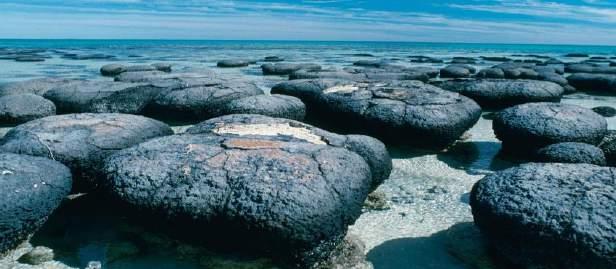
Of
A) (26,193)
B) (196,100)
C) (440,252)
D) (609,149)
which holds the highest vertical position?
(26,193)

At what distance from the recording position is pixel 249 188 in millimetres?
2432

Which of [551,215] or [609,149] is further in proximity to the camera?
[609,149]

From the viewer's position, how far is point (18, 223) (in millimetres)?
2537

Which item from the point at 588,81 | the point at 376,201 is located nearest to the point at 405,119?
the point at 376,201

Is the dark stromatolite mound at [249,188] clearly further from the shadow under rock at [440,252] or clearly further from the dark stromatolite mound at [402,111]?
the dark stromatolite mound at [402,111]

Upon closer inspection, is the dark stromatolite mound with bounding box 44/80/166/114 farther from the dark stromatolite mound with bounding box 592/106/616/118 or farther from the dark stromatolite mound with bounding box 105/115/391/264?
the dark stromatolite mound with bounding box 592/106/616/118

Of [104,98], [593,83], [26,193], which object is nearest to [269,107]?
[104,98]

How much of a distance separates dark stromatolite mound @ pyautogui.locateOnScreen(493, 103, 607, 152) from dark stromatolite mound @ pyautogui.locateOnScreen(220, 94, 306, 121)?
2.20m

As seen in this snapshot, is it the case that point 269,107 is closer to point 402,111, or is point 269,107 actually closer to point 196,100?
point 196,100

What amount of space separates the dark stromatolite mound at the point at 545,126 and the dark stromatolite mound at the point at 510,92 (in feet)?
8.02

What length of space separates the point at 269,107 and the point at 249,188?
9.54 feet

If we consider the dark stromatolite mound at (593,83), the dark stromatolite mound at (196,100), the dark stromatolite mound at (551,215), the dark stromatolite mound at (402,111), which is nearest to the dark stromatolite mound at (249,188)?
the dark stromatolite mound at (551,215)

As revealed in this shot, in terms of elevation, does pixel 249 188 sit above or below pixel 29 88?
above

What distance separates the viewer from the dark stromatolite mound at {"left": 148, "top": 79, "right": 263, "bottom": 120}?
6016mm
